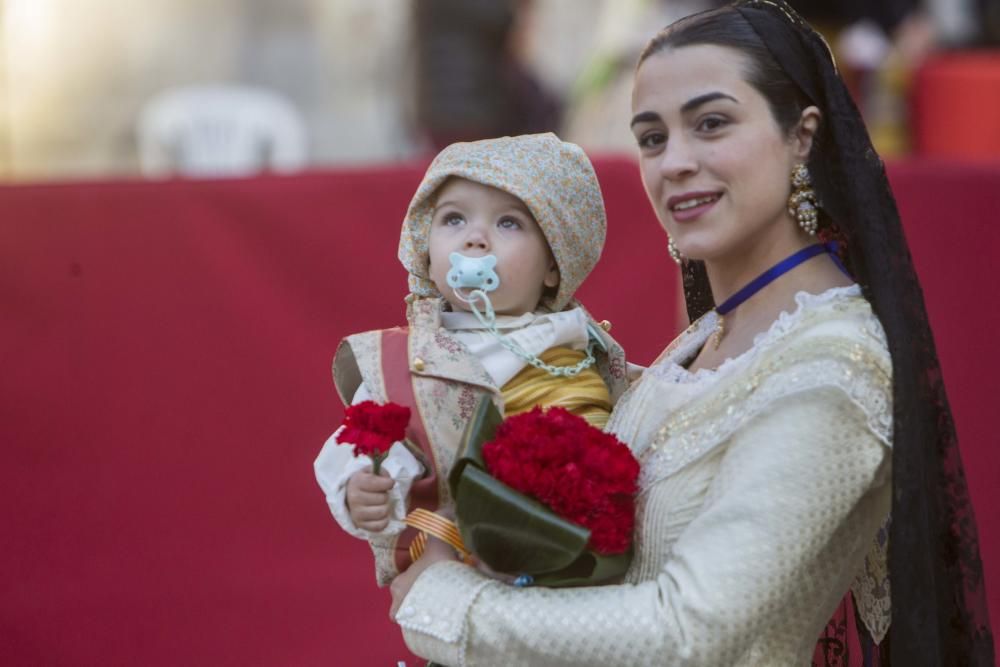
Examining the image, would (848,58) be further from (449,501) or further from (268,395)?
(449,501)

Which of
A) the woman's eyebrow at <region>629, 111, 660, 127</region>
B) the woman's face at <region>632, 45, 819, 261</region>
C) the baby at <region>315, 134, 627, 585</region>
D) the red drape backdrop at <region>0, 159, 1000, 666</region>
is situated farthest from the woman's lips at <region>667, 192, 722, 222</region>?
the red drape backdrop at <region>0, 159, 1000, 666</region>

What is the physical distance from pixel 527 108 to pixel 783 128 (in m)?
5.47

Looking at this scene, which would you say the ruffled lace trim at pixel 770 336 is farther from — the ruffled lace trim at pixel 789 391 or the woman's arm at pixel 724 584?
the woman's arm at pixel 724 584

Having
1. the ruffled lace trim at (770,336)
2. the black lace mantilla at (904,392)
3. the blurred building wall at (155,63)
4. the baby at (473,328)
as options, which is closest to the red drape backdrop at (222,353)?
the baby at (473,328)

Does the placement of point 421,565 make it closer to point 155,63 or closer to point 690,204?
point 690,204

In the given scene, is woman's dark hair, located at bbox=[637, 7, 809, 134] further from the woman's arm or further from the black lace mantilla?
the woman's arm

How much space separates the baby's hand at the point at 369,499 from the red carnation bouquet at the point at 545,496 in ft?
0.52

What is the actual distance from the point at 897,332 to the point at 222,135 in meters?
6.66

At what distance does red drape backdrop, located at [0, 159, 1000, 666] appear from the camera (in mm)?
3914

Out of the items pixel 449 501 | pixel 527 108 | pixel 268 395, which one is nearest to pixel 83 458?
pixel 268 395

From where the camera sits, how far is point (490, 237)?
2.25m

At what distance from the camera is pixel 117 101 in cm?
898

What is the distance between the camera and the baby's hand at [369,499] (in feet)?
6.66

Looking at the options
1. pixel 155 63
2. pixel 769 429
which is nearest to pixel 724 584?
pixel 769 429
